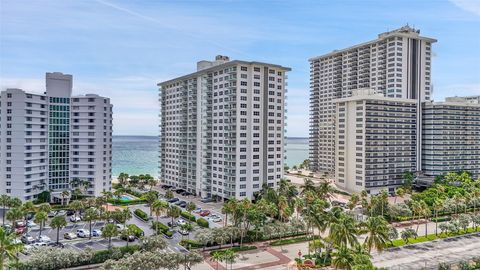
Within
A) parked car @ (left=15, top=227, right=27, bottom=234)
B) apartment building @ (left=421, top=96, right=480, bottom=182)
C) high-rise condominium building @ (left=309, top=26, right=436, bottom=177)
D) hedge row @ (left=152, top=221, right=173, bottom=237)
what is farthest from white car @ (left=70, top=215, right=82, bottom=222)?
apartment building @ (left=421, top=96, right=480, bottom=182)

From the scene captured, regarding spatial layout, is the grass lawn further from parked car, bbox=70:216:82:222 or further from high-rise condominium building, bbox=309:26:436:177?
high-rise condominium building, bbox=309:26:436:177

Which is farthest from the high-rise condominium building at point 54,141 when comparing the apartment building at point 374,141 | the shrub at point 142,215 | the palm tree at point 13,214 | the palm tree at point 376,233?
the palm tree at point 376,233

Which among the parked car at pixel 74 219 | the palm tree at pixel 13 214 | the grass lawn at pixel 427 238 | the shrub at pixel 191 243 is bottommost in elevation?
the grass lawn at pixel 427 238

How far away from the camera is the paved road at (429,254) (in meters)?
51.3

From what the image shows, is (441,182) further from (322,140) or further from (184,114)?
(184,114)

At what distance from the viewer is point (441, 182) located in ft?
344

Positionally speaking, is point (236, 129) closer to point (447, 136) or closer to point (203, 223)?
point (203, 223)

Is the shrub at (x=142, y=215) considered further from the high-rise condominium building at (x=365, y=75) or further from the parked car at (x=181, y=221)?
the high-rise condominium building at (x=365, y=75)

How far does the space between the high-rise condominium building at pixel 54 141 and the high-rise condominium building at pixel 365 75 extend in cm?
7795

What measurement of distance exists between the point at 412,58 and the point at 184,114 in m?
78.4

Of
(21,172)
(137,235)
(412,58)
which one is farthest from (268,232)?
(412,58)

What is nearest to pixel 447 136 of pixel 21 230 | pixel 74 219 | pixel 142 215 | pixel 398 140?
pixel 398 140

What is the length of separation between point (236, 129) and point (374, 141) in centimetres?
4343

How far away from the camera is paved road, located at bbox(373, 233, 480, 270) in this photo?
168 feet
